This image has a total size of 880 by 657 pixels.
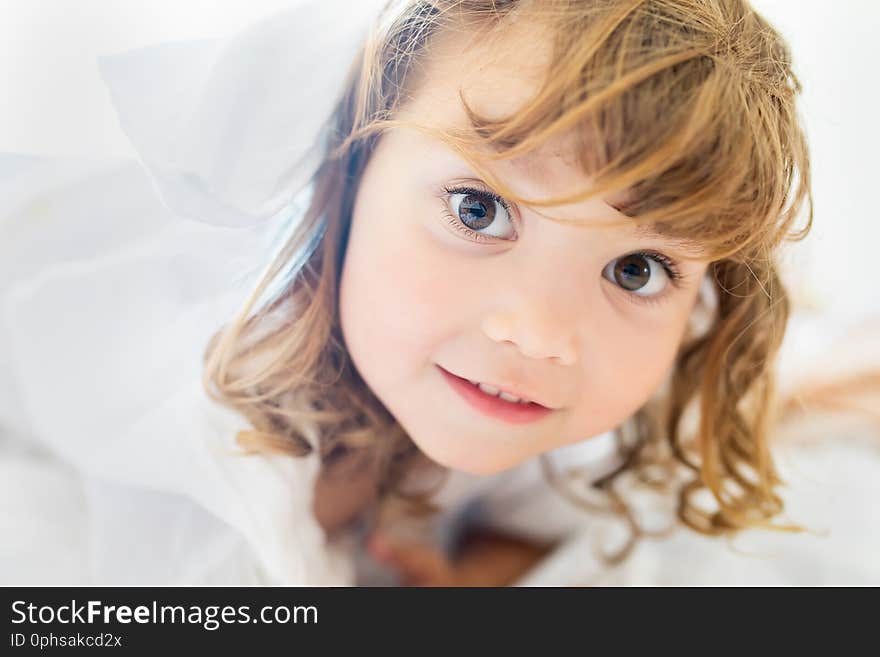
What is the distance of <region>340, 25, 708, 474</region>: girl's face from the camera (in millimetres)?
551

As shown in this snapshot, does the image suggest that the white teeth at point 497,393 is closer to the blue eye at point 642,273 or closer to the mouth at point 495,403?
the mouth at point 495,403

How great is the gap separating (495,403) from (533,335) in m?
0.09

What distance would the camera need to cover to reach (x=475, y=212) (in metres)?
0.59

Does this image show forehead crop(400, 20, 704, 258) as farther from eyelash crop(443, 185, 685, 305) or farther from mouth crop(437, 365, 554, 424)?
mouth crop(437, 365, 554, 424)

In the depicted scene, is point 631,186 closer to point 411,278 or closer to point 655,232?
point 655,232

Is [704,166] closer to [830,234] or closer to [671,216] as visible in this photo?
[671,216]

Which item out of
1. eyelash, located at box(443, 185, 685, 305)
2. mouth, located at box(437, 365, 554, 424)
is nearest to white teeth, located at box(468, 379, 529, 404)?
mouth, located at box(437, 365, 554, 424)

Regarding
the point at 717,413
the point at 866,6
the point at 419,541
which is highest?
the point at 866,6

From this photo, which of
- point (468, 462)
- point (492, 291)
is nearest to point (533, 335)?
point (492, 291)

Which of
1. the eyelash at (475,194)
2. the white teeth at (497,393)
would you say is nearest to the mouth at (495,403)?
the white teeth at (497,393)

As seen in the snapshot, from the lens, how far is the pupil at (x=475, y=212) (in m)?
0.59
